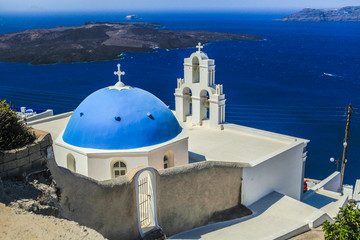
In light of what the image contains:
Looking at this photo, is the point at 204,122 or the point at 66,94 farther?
the point at 66,94

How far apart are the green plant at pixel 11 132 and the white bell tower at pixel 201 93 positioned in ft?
36.1

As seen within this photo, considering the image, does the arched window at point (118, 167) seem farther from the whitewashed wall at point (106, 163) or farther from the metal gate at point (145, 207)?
the metal gate at point (145, 207)

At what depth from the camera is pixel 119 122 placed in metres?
12.7

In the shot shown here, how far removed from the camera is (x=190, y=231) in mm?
12508

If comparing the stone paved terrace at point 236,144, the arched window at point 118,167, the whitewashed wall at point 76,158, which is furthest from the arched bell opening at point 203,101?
the whitewashed wall at point 76,158

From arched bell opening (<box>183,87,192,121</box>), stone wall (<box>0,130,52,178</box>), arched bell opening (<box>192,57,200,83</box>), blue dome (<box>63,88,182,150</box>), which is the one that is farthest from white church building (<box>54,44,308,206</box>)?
stone wall (<box>0,130,52,178</box>)

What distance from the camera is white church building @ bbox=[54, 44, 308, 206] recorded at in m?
12.5

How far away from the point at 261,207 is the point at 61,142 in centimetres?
707

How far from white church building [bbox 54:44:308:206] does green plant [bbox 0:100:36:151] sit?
5022 millimetres

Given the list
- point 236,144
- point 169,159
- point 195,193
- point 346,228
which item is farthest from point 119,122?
point 346,228

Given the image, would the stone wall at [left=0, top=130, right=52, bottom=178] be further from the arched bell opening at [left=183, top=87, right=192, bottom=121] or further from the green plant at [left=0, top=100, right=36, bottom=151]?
the arched bell opening at [left=183, top=87, right=192, bottom=121]

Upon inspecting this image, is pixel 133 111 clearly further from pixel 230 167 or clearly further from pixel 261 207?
pixel 261 207

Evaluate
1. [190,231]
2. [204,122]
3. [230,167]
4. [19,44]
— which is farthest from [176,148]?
[19,44]

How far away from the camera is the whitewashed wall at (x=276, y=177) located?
14.0 m
